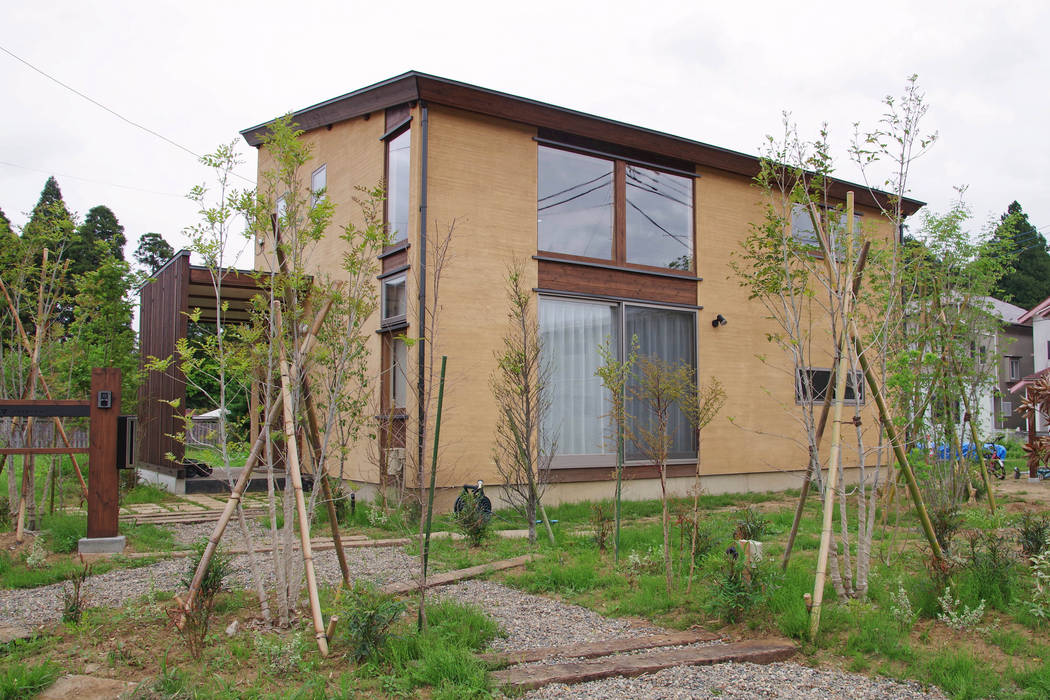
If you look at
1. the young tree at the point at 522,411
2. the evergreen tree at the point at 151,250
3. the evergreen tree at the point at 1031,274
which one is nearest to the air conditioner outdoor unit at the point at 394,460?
the young tree at the point at 522,411

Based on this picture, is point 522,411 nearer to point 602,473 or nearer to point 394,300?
point 602,473

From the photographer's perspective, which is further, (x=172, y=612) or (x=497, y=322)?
(x=497, y=322)

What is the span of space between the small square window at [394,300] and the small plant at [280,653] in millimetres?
6294

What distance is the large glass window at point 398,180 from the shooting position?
1034 cm

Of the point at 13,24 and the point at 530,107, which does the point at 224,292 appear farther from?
the point at 530,107

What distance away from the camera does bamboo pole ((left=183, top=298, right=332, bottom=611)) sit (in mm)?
4384

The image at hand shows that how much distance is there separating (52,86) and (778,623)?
43.9 feet

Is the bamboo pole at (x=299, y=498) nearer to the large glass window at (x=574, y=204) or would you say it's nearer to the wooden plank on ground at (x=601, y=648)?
the wooden plank on ground at (x=601, y=648)

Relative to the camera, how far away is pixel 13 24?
10289 mm

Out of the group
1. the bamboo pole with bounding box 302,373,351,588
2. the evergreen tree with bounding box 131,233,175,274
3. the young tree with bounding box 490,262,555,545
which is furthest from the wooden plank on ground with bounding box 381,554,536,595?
the evergreen tree with bounding box 131,233,175,274

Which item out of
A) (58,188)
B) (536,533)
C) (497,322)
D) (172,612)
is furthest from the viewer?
(58,188)

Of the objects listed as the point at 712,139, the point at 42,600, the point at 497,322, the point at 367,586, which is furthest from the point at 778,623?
the point at 712,139

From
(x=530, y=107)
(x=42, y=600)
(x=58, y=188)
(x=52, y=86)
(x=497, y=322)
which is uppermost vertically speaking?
(x=58, y=188)

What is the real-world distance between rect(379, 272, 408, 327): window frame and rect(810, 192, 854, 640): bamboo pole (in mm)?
6047
